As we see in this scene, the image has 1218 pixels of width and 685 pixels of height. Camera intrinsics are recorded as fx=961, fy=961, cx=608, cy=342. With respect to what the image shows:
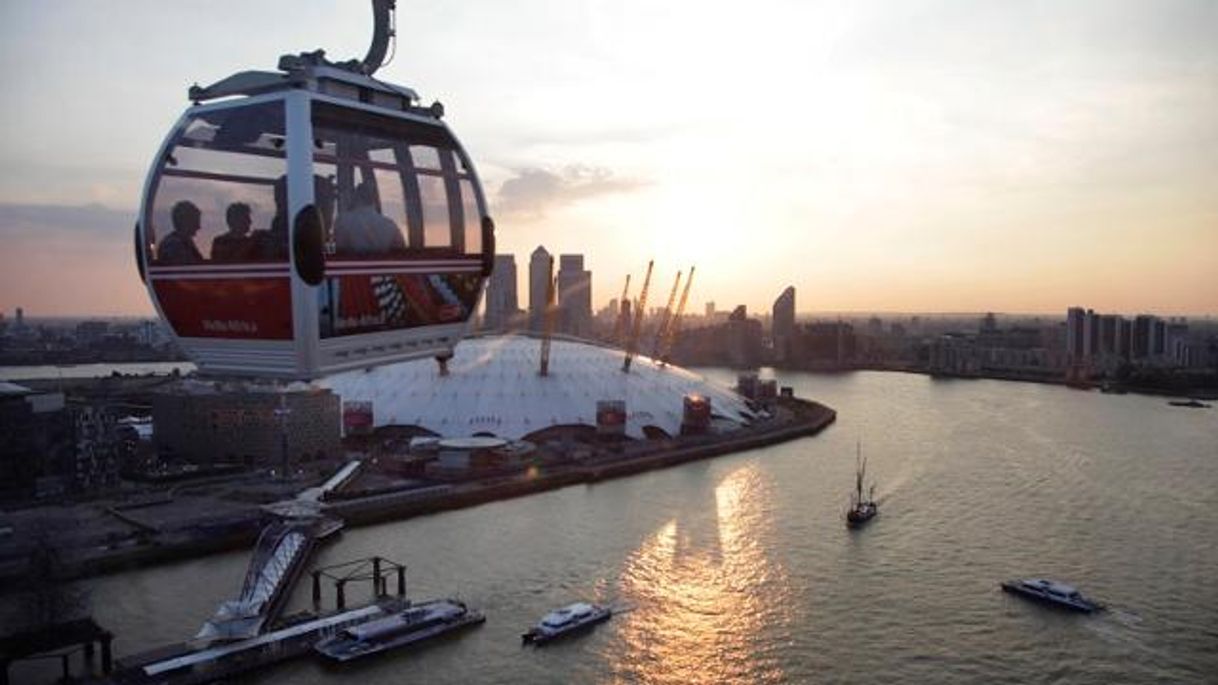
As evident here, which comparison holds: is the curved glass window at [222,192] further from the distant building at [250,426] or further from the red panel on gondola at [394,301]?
the distant building at [250,426]

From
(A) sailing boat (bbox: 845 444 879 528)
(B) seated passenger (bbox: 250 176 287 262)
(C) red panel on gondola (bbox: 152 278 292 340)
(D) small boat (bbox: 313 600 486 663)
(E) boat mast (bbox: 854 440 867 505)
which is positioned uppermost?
(B) seated passenger (bbox: 250 176 287 262)

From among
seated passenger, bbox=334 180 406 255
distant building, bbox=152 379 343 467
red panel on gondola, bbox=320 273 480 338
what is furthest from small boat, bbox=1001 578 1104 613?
distant building, bbox=152 379 343 467

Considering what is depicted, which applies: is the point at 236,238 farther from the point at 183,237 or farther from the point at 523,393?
the point at 523,393

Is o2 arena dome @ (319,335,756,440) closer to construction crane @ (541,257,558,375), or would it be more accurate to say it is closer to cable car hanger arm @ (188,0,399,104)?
construction crane @ (541,257,558,375)

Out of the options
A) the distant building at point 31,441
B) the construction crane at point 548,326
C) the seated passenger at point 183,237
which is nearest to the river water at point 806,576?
the construction crane at point 548,326

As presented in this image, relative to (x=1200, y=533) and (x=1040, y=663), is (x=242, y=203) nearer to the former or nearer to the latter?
(x=1040, y=663)

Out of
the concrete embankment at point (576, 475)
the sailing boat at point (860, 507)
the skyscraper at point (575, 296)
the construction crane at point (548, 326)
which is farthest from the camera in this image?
the skyscraper at point (575, 296)

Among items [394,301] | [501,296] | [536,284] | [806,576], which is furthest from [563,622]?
[536,284]

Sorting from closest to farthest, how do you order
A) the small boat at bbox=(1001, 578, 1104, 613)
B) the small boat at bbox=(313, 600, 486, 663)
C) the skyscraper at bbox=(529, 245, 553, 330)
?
the small boat at bbox=(313, 600, 486, 663) → the small boat at bbox=(1001, 578, 1104, 613) → the skyscraper at bbox=(529, 245, 553, 330)
